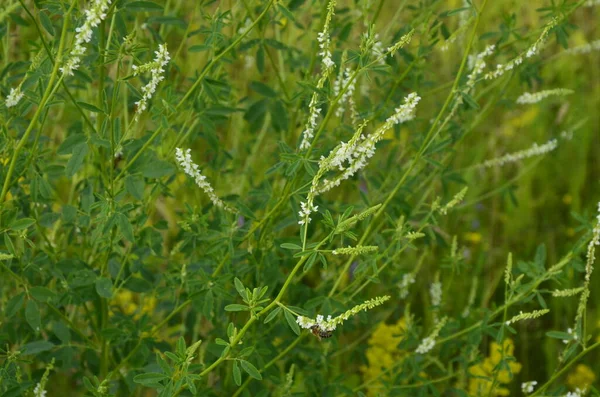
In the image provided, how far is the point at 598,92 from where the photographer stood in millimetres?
4852

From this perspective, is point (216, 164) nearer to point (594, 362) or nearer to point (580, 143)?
point (594, 362)

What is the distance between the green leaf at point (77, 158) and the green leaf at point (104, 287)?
1.08 ft

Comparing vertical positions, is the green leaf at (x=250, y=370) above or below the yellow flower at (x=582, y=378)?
above

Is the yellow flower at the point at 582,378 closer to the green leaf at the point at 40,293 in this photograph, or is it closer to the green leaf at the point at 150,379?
the green leaf at the point at 150,379

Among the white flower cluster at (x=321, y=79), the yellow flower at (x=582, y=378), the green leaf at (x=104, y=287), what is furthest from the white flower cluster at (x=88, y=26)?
the yellow flower at (x=582, y=378)

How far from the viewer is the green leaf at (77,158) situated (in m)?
1.90

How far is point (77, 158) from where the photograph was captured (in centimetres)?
193

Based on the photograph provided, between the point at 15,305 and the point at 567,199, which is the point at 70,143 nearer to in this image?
the point at 15,305

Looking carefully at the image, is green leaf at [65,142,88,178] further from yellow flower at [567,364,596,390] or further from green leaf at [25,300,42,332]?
yellow flower at [567,364,596,390]

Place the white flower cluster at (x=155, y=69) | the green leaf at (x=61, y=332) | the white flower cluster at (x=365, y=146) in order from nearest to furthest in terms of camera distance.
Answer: the white flower cluster at (x=365, y=146), the white flower cluster at (x=155, y=69), the green leaf at (x=61, y=332)

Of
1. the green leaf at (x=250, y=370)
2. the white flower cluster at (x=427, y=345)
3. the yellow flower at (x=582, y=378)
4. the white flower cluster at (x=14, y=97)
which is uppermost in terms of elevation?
the white flower cluster at (x=14, y=97)

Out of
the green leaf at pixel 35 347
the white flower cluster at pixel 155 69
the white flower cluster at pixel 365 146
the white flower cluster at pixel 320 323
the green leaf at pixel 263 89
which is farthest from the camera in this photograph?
the green leaf at pixel 263 89

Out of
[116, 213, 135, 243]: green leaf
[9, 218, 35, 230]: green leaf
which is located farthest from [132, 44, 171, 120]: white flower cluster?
[9, 218, 35, 230]: green leaf

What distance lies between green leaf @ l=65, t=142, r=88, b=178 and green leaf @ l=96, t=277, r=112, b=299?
329mm
